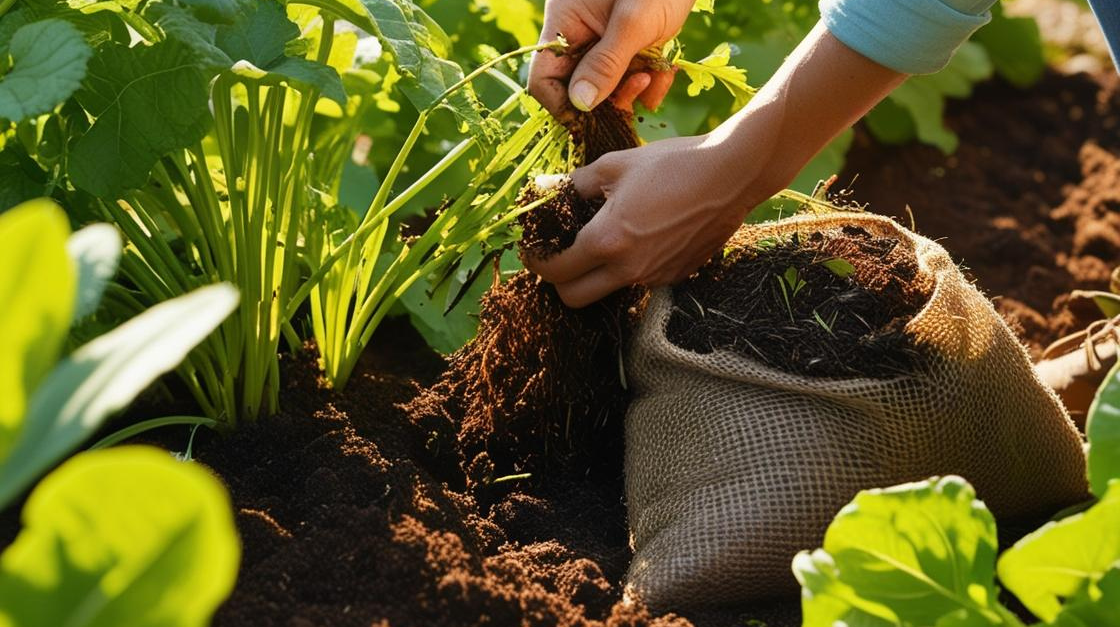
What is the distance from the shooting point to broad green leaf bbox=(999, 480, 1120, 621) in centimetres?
97

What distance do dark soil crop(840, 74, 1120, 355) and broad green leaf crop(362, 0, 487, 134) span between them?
1.31 meters

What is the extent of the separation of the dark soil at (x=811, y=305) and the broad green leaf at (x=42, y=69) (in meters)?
0.81

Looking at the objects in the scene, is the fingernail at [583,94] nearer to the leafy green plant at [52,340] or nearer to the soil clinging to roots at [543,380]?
the soil clinging to roots at [543,380]

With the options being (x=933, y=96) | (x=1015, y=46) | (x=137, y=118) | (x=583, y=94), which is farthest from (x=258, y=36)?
(x=1015, y=46)

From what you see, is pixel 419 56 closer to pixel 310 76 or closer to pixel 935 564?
pixel 310 76

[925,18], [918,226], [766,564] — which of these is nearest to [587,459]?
[766,564]

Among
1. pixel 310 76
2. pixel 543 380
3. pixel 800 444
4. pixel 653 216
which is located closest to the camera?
pixel 310 76

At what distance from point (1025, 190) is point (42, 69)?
286 cm

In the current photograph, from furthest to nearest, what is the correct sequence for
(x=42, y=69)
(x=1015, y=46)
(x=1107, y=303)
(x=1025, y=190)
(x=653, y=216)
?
(x=1015, y=46), (x=1025, y=190), (x=1107, y=303), (x=653, y=216), (x=42, y=69)

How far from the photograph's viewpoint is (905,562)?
1038 mm

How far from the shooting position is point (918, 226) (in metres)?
3.02

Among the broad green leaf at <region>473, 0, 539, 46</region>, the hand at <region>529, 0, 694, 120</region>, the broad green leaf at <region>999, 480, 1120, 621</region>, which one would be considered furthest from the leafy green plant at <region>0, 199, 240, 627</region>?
the broad green leaf at <region>473, 0, 539, 46</region>

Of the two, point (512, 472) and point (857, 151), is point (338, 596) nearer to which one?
point (512, 472)

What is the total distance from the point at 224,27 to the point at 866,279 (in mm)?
→ 861
